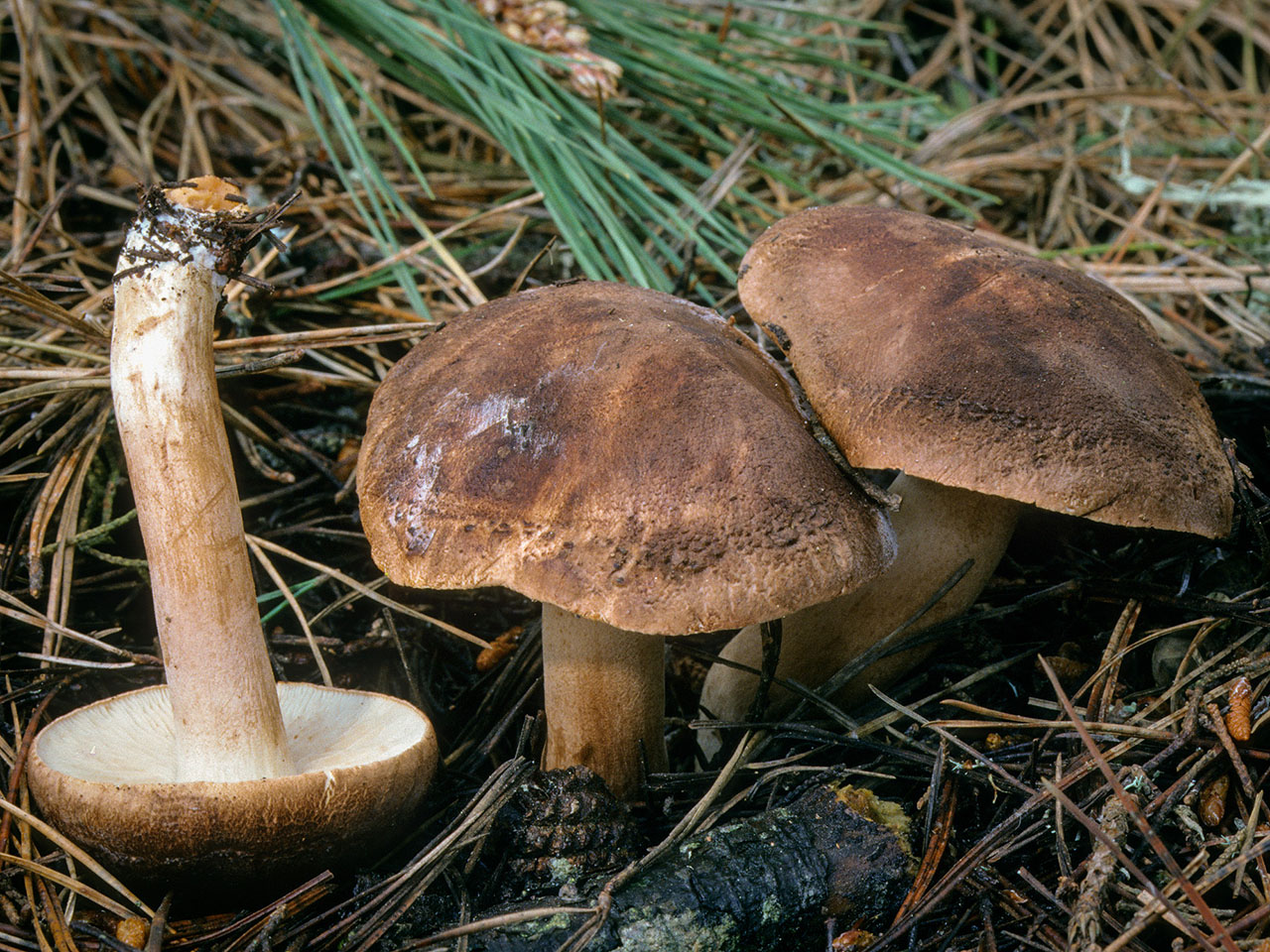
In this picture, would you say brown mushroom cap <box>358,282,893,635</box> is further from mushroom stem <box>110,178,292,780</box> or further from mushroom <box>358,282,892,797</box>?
mushroom stem <box>110,178,292,780</box>

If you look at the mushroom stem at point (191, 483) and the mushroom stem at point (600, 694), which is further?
the mushroom stem at point (600, 694)

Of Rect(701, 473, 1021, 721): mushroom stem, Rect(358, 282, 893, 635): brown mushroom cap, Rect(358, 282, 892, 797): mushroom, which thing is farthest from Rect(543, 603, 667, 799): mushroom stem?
Rect(358, 282, 893, 635): brown mushroom cap

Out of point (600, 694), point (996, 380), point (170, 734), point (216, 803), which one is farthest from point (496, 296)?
point (216, 803)

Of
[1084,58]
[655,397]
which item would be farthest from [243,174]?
[1084,58]

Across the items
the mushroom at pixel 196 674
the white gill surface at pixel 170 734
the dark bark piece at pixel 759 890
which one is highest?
the mushroom at pixel 196 674

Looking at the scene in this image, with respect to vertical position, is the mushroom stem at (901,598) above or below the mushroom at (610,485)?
below

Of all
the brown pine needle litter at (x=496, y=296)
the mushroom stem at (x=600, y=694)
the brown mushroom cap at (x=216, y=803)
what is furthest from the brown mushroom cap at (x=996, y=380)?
the brown mushroom cap at (x=216, y=803)

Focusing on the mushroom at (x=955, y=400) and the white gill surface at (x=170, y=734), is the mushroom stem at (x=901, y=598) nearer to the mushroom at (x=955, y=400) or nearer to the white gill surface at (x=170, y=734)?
the mushroom at (x=955, y=400)

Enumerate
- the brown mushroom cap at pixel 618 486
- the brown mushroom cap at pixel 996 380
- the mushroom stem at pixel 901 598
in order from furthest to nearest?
1. the mushroom stem at pixel 901 598
2. the brown mushroom cap at pixel 996 380
3. the brown mushroom cap at pixel 618 486
